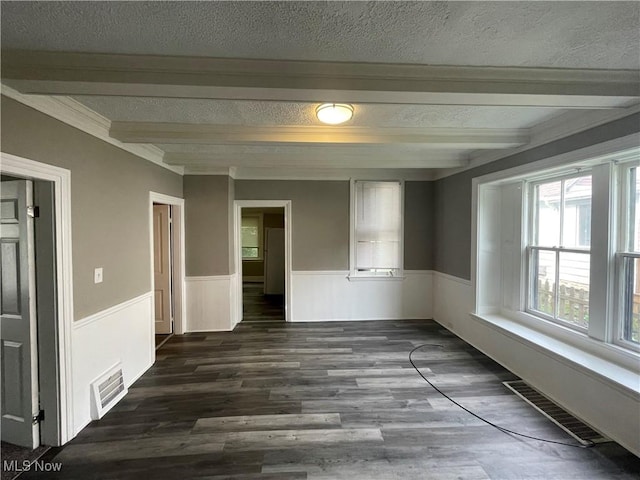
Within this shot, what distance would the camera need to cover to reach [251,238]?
9391mm

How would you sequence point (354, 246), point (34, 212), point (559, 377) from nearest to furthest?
point (34, 212) < point (559, 377) < point (354, 246)

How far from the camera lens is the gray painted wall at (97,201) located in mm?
1974

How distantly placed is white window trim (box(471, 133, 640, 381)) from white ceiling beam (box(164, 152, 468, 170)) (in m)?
0.53

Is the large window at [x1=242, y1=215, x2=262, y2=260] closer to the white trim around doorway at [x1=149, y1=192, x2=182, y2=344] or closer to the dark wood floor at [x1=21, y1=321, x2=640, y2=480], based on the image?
the white trim around doorway at [x1=149, y1=192, x2=182, y2=344]

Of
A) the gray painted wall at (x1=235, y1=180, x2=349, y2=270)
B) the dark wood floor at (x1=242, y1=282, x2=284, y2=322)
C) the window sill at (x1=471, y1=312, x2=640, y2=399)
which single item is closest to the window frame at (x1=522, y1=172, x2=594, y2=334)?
the window sill at (x1=471, y1=312, x2=640, y2=399)

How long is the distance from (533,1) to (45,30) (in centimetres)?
216

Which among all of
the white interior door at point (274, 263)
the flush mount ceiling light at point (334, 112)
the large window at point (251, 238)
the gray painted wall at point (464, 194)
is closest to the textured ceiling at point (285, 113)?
the flush mount ceiling light at point (334, 112)

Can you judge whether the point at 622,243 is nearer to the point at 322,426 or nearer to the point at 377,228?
the point at 322,426


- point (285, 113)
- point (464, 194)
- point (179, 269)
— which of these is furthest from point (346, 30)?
point (179, 269)

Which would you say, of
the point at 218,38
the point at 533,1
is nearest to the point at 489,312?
the point at 533,1

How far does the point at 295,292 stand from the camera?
16.7 ft

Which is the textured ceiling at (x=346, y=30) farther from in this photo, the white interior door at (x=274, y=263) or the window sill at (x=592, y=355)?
the white interior door at (x=274, y=263)

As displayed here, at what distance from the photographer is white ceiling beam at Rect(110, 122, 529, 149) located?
9.05ft

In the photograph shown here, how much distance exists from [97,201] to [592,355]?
14.1 feet
